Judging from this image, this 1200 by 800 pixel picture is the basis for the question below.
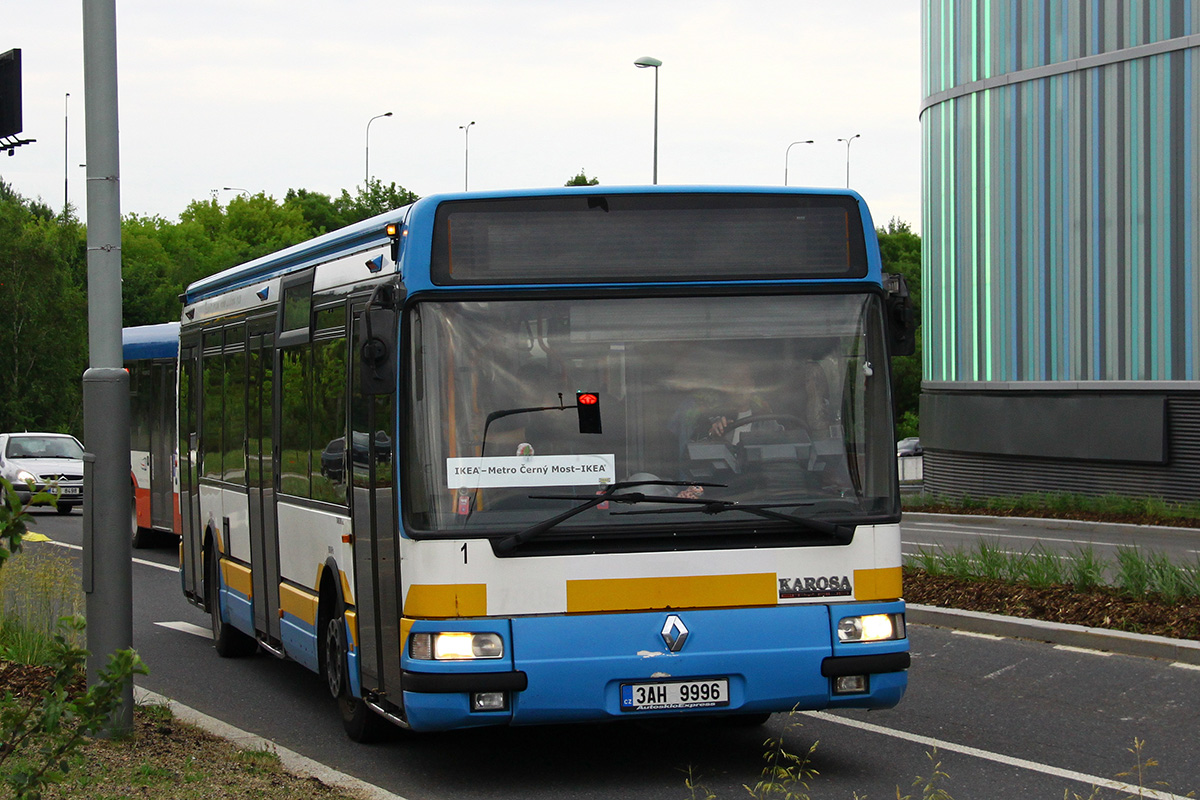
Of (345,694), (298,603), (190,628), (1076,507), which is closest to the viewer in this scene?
(345,694)

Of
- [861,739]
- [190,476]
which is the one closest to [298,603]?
[861,739]

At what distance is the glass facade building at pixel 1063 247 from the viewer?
27.4 m

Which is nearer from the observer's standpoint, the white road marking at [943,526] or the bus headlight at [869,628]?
the bus headlight at [869,628]

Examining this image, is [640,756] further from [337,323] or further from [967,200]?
[967,200]

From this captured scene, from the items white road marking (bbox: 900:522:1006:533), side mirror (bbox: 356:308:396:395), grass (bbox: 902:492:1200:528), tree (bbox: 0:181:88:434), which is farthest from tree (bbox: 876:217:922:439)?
side mirror (bbox: 356:308:396:395)

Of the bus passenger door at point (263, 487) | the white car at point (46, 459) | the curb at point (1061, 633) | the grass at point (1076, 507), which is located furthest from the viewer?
the white car at point (46, 459)

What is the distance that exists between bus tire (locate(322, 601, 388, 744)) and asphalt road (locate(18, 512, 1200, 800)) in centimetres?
9

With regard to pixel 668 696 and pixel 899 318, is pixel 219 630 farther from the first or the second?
pixel 899 318

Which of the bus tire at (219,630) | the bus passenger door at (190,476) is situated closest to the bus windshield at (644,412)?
the bus tire at (219,630)

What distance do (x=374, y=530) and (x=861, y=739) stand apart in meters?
2.81

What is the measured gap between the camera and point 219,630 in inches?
468

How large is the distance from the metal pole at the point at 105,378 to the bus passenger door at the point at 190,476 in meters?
4.61

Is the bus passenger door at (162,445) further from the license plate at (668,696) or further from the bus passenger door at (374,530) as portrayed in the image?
the license plate at (668,696)

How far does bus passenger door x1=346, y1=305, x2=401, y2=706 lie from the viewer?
7.19m
